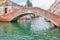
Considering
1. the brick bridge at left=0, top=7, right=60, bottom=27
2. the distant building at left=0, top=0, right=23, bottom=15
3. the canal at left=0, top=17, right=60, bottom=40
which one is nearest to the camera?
the canal at left=0, top=17, right=60, bottom=40

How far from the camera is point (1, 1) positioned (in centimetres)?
1972

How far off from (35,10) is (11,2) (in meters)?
6.98

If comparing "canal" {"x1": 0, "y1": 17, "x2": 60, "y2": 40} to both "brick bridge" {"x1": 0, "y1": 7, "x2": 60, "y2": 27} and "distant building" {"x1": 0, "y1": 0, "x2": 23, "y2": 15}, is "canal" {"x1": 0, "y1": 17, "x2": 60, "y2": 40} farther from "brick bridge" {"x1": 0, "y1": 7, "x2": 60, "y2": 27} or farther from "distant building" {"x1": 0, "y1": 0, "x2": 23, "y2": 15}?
"distant building" {"x1": 0, "y1": 0, "x2": 23, "y2": 15}

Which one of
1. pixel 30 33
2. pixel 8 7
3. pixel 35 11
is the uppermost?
pixel 35 11

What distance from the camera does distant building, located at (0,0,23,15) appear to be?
1835 cm

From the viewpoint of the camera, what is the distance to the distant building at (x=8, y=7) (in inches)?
723

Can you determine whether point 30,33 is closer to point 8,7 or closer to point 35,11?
point 35,11

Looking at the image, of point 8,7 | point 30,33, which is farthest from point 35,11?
point 8,7

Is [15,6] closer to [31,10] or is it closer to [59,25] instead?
[31,10]

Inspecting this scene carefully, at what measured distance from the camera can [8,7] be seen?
18.7 meters

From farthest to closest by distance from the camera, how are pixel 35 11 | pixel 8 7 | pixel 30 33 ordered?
1. pixel 8 7
2. pixel 35 11
3. pixel 30 33

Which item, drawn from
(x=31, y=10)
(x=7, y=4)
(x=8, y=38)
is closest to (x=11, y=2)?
(x=7, y=4)

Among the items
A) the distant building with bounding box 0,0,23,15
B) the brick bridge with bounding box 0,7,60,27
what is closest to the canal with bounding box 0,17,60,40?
the brick bridge with bounding box 0,7,60,27

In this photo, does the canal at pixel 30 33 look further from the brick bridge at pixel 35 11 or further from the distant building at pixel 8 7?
the distant building at pixel 8 7
